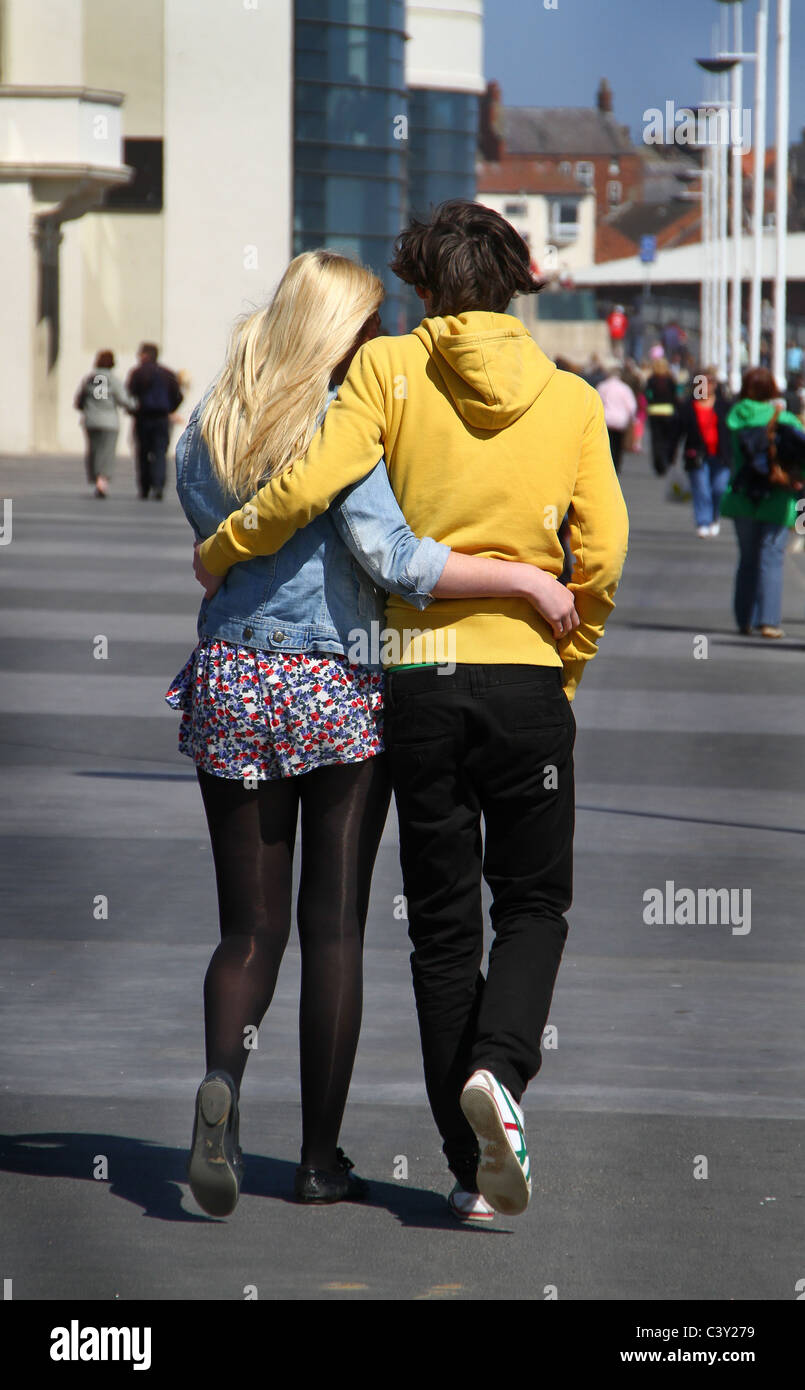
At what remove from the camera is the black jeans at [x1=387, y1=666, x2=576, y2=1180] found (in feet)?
12.9

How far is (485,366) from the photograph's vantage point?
3.88 meters

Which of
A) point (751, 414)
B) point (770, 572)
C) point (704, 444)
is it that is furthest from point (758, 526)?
point (704, 444)

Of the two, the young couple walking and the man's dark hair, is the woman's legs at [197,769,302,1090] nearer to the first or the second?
the young couple walking

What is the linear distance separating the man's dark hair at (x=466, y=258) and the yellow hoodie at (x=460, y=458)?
46mm

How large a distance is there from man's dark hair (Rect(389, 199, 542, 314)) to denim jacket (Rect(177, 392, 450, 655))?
346 mm

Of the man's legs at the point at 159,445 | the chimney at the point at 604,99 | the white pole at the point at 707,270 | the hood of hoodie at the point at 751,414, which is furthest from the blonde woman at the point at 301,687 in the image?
the chimney at the point at 604,99

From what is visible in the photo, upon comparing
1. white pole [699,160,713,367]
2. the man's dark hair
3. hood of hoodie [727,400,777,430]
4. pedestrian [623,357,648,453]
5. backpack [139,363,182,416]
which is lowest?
the man's dark hair

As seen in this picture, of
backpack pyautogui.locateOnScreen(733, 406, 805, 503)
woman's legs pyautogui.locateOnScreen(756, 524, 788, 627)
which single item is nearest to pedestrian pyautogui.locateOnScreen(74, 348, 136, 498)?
backpack pyautogui.locateOnScreen(733, 406, 805, 503)

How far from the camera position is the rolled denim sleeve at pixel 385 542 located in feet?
12.7

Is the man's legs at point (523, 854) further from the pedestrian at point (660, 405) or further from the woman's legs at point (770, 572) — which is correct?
the pedestrian at point (660, 405)

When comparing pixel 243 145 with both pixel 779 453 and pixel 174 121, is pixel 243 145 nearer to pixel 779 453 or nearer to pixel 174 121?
pixel 174 121

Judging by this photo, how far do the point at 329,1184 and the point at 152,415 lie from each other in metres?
23.5

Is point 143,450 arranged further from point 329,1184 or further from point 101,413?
point 329,1184

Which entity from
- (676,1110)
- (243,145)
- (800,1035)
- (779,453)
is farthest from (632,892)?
(243,145)
